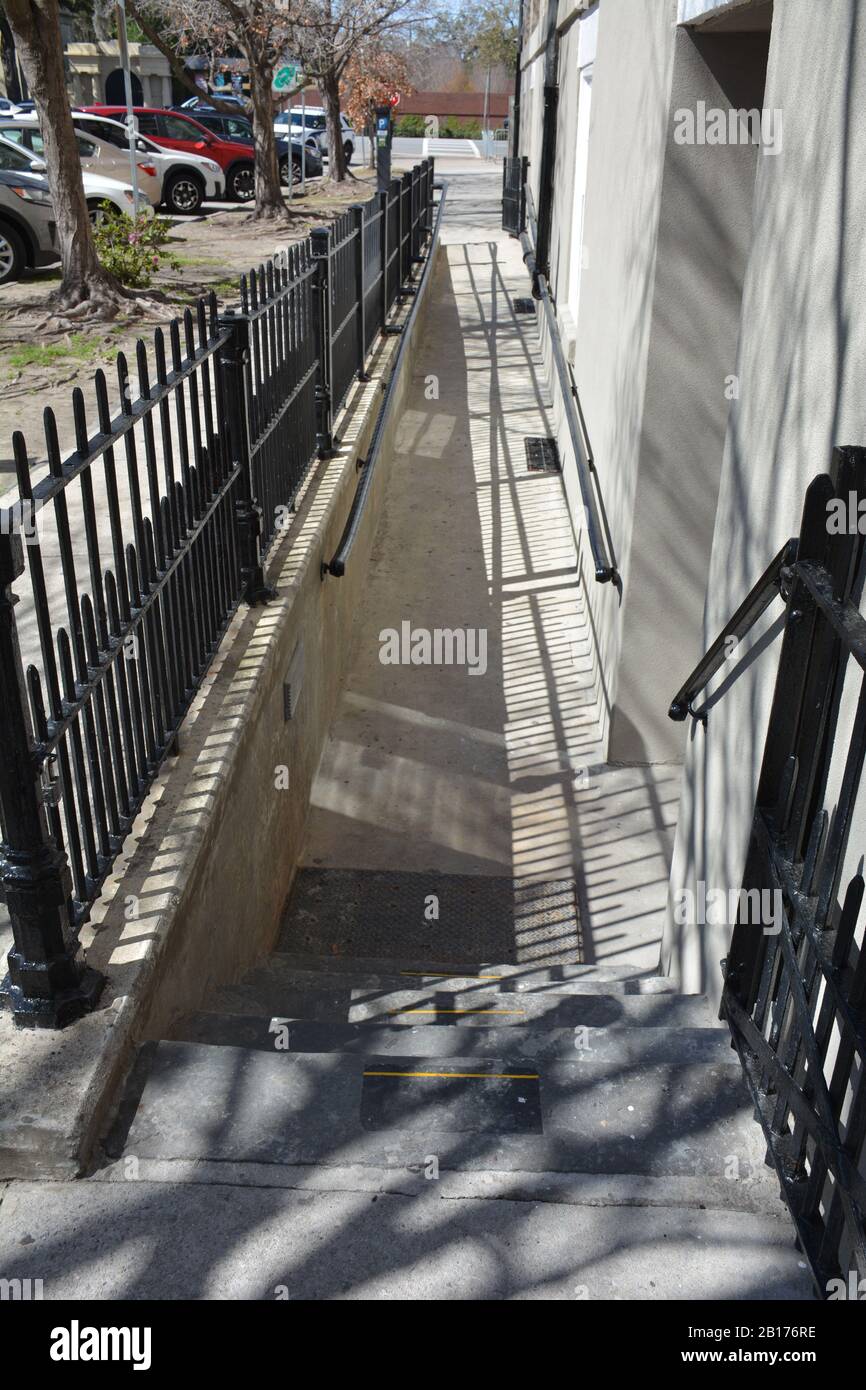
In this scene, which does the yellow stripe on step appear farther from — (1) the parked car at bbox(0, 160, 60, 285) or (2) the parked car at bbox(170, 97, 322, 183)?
(2) the parked car at bbox(170, 97, 322, 183)

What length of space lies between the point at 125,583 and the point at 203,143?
23.7 meters

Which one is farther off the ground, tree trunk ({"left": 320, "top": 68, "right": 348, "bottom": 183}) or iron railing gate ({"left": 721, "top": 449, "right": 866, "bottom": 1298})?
tree trunk ({"left": 320, "top": 68, "right": 348, "bottom": 183})

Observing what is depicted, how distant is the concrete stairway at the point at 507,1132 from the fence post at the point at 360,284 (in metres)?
6.83

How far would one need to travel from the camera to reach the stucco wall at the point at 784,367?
2688mm

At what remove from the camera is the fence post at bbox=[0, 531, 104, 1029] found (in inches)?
101

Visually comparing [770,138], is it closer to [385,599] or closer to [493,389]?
[385,599]

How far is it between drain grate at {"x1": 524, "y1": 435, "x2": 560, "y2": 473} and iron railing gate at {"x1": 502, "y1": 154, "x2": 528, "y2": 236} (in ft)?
29.2

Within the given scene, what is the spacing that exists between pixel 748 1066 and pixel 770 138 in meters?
2.54

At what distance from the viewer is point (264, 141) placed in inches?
801

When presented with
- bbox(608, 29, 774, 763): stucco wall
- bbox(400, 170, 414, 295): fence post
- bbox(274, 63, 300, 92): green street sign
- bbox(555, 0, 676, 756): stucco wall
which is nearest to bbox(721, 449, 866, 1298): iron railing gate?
bbox(608, 29, 774, 763): stucco wall

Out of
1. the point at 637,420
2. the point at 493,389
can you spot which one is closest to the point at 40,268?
the point at 493,389

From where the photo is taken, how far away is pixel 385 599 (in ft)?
27.0

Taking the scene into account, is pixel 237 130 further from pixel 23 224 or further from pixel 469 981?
pixel 469 981

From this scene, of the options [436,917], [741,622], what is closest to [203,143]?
[436,917]
